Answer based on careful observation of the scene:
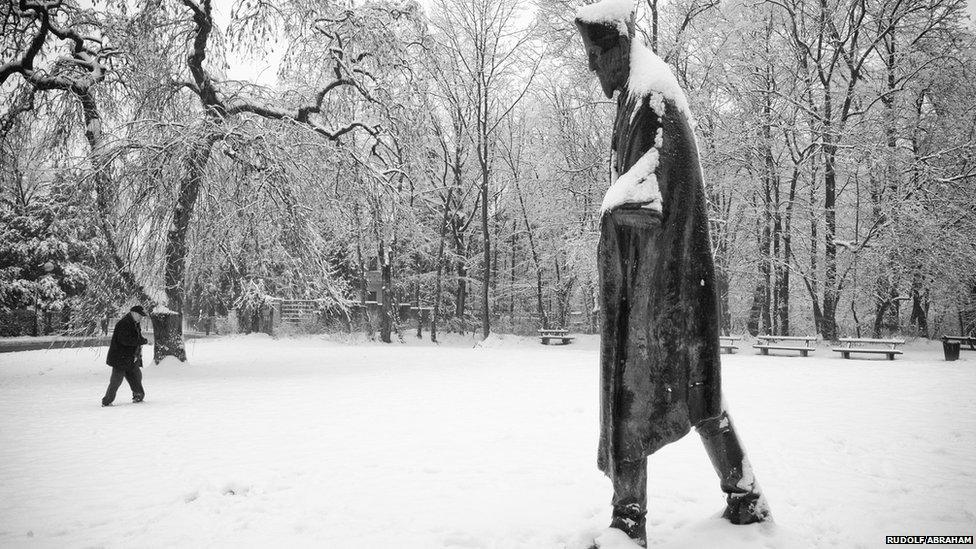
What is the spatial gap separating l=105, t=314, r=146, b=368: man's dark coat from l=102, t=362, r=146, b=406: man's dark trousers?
11cm

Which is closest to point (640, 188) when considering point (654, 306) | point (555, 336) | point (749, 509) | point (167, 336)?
point (654, 306)

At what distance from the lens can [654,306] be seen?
2.42m

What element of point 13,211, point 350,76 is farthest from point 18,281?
point 350,76

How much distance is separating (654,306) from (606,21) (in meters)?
1.47

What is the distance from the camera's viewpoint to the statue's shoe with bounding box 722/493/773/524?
2.72 metres

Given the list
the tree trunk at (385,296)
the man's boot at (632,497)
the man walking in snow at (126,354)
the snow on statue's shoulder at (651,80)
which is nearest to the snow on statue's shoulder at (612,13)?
the snow on statue's shoulder at (651,80)

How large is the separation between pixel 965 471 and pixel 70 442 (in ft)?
Result: 29.6

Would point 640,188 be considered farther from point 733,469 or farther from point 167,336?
point 167,336

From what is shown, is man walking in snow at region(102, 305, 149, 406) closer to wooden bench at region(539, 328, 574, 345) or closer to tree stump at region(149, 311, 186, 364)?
tree stump at region(149, 311, 186, 364)

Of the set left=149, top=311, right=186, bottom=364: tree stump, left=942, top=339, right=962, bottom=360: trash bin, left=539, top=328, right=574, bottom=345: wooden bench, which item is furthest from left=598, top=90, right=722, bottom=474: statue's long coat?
left=539, top=328, right=574, bottom=345: wooden bench

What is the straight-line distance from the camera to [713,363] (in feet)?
8.18

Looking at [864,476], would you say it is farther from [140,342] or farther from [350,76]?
[350,76]

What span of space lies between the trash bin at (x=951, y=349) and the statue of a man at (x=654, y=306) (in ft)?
50.2

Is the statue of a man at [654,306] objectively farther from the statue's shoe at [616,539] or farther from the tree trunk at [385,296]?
the tree trunk at [385,296]
